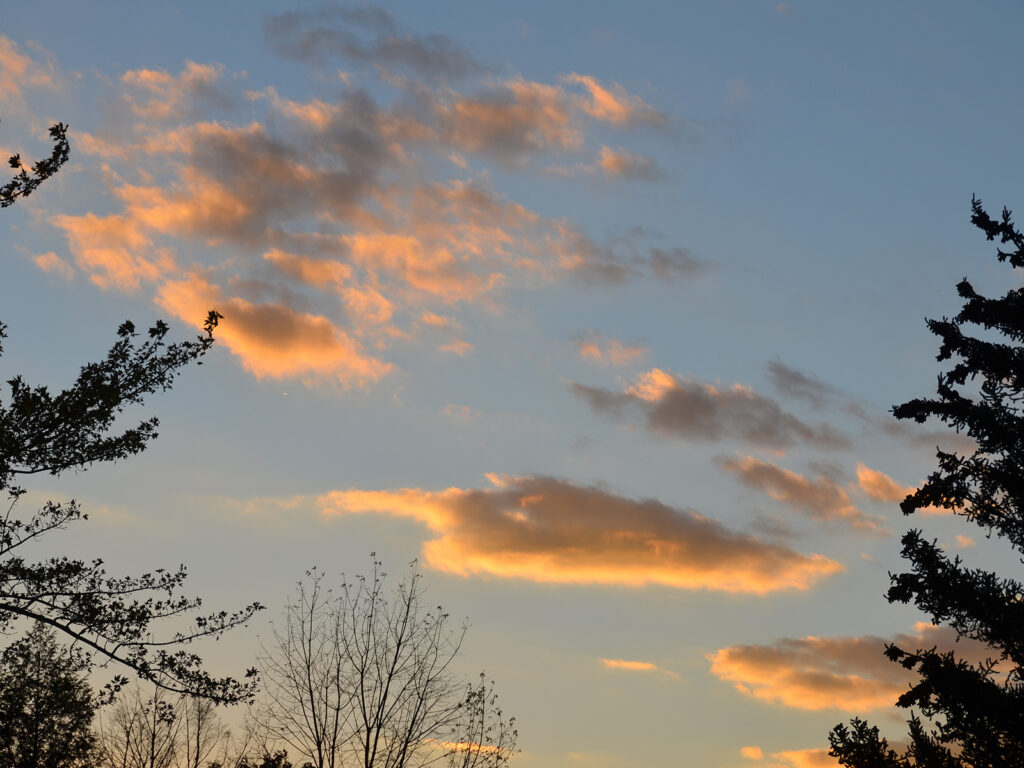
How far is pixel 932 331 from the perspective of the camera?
24016 mm

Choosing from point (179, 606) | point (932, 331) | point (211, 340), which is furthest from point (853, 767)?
point (211, 340)

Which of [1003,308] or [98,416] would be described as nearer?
[98,416]

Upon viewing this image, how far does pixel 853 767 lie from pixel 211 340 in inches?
614

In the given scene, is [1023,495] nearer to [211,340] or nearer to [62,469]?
[211,340]

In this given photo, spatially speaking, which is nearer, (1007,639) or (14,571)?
(14,571)

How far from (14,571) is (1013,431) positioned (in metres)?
20.8

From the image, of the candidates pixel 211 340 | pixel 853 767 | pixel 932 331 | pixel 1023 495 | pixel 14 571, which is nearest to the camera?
pixel 14 571

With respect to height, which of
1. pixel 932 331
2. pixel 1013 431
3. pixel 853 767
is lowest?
pixel 853 767

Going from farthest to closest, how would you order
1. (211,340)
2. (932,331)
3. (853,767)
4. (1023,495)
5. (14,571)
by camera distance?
(932,331) < (1023,495) < (853,767) < (211,340) < (14,571)

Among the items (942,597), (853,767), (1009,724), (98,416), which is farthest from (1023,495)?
(98,416)

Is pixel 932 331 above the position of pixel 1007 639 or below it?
above

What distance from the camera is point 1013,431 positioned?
877 inches

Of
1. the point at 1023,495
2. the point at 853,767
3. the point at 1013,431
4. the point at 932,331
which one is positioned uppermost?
the point at 932,331

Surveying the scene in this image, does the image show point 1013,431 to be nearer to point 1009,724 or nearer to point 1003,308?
point 1003,308
